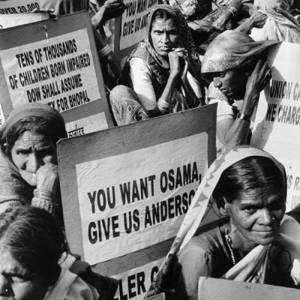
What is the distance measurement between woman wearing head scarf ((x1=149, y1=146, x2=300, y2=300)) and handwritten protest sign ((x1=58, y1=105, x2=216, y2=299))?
270mm

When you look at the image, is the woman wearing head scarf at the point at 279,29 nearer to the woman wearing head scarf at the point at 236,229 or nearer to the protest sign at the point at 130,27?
the protest sign at the point at 130,27

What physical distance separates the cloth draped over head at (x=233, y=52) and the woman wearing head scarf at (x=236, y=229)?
4.64ft

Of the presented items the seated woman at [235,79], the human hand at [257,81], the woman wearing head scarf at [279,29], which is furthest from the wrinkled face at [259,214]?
the woman wearing head scarf at [279,29]

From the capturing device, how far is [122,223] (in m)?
4.62

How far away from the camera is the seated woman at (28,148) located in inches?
201

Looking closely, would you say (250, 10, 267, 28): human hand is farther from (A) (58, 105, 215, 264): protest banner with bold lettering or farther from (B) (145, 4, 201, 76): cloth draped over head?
(A) (58, 105, 215, 264): protest banner with bold lettering

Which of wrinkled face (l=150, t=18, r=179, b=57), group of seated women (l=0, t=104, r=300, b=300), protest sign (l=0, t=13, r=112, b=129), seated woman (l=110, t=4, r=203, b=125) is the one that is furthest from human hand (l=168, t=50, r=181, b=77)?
group of seated women (l=0, t=104, r=300, b=300)

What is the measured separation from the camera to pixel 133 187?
4617mm

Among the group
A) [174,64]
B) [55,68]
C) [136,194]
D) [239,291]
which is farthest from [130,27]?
[239,291]

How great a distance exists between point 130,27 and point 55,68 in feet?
6.39

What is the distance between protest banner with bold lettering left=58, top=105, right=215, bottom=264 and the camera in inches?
173

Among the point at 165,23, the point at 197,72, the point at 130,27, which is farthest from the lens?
the point at 130,27

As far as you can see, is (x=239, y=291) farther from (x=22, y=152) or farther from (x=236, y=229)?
(x=22, y=152)

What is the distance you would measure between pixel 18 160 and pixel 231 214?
1.30 metres
